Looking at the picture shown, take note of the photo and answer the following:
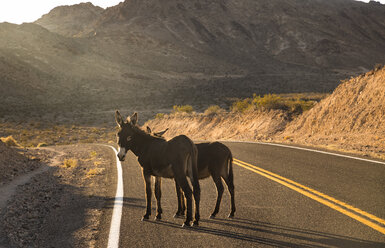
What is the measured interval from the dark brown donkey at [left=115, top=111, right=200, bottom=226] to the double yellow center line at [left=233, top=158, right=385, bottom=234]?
8.44 feet

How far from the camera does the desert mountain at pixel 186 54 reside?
7825 cm

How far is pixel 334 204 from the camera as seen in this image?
6160mm

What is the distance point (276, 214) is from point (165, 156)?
87.7 inches

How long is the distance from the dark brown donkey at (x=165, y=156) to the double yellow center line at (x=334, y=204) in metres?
2.57

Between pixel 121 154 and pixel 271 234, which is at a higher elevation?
pixel 121 154

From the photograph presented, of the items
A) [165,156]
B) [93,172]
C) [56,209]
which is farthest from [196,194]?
[93,172]

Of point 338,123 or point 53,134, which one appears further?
point 53,134

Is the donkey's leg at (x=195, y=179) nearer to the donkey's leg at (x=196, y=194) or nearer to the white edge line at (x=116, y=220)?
the donkey's leg at (x=196, y=194)

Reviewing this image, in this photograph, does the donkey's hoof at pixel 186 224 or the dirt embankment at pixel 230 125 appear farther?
the dirt embankment at pixel 230 125

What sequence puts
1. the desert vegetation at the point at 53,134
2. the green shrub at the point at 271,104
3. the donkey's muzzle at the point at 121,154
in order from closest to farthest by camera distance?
1. the donkey's muzzle at the point at 121,154
2. the green shrub at the point at 271,104
3. the desert vegetation at the point at 53,134

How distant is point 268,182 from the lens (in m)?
8.26

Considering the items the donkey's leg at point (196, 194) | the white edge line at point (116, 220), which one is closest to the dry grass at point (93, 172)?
the white edge line at point (116, 220)

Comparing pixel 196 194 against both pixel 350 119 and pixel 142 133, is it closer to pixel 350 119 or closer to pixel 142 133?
pixel 142 133

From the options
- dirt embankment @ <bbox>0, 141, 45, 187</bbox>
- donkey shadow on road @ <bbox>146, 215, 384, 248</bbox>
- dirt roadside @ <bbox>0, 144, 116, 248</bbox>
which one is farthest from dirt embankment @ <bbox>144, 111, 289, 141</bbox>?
donkey shadow on road @ <bbox>146, 215, 384, 248</bbox>
